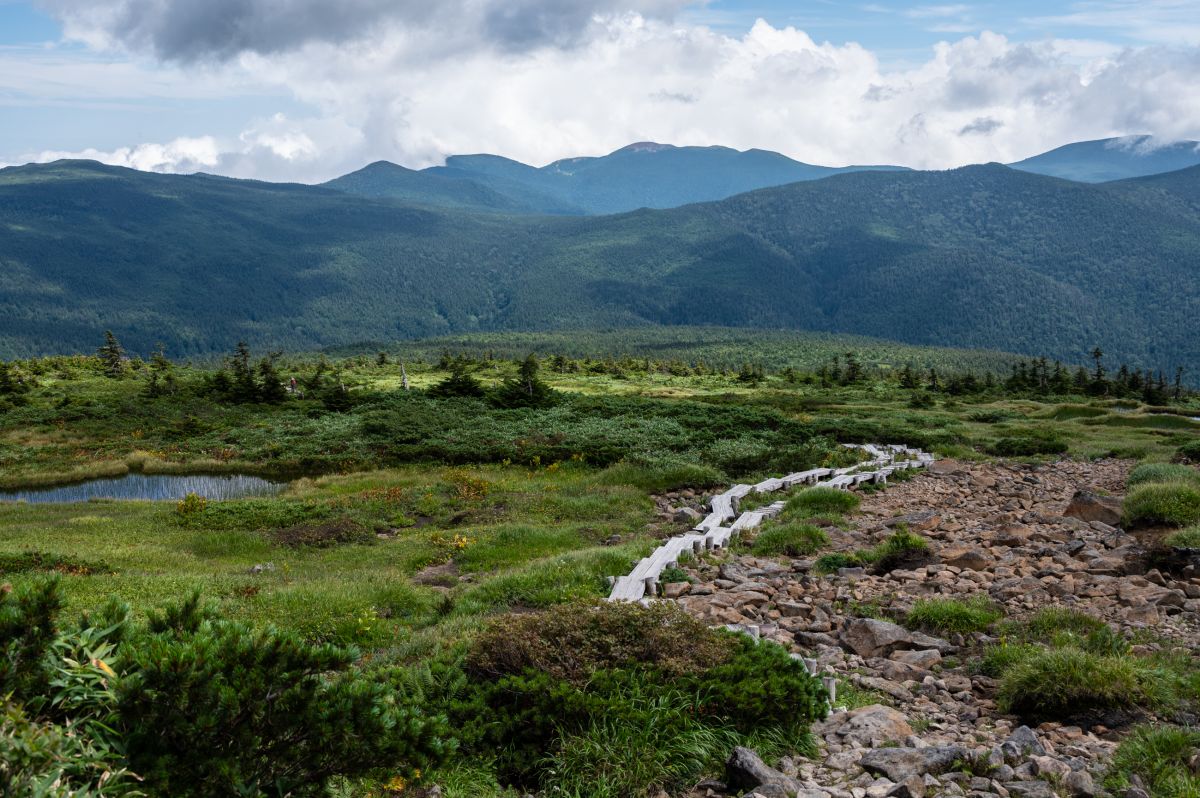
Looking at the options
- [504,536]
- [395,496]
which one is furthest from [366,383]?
[504,536]

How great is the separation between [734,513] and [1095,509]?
7840mm

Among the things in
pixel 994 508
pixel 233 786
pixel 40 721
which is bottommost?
pixel 994 508

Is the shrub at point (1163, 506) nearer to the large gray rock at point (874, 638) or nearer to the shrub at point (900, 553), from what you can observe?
the shrub at point (900, 553)

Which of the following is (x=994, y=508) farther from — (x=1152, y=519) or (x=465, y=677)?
(x=465, y=677)

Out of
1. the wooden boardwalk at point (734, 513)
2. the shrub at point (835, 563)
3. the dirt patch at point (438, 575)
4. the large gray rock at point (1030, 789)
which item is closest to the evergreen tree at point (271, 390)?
the wooden boardwalk at point (734, 513)

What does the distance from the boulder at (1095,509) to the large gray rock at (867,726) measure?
33.3ft

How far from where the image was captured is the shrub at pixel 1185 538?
11703mm

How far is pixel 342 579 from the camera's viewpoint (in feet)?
51.4

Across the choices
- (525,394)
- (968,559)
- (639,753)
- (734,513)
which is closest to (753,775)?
(639,753)

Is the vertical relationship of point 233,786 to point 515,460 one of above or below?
above

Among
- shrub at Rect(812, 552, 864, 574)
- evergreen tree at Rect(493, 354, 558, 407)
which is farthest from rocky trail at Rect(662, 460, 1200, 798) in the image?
evergreen tree at Rect(493, 354, 558, 407)

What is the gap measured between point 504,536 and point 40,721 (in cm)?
1481

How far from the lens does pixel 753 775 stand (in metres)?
6.19

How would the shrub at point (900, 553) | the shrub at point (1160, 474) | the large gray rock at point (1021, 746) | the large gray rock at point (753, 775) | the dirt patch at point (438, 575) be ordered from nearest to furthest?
1. the large gray rock at point (753, 775)
2. the large gray rock at point (1021, 746)
3. the shrub at point (900, 553)
4. the dirt patch at point (438, 575)
5. the shrub at point (1160, 474)
